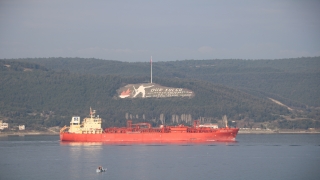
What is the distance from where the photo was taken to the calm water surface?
74.6 m

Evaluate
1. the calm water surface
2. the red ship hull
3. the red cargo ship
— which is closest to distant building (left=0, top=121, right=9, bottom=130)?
the red cargo ship

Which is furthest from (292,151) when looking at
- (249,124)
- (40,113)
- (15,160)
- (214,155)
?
(40,113)

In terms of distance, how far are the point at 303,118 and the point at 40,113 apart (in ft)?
218

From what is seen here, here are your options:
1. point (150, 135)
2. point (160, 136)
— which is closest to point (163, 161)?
point (160, 136)

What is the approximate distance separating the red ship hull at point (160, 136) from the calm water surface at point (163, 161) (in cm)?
687

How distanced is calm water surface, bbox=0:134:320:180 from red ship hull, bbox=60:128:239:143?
687cm

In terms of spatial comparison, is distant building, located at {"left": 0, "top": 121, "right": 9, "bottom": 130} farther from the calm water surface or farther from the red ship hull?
the calm water surface

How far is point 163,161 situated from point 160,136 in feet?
112

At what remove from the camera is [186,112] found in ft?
607

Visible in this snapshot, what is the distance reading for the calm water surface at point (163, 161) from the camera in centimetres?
7456

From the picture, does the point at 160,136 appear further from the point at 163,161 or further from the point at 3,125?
the point at 3,125

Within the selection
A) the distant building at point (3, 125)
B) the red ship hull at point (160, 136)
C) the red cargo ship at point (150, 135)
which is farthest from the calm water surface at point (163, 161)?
the distant building at point (3, 125)

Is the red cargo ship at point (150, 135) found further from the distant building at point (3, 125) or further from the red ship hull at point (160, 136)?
the distant building at point (3, 125)

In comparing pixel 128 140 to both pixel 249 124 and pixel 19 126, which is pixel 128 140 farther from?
pixel 249 124
